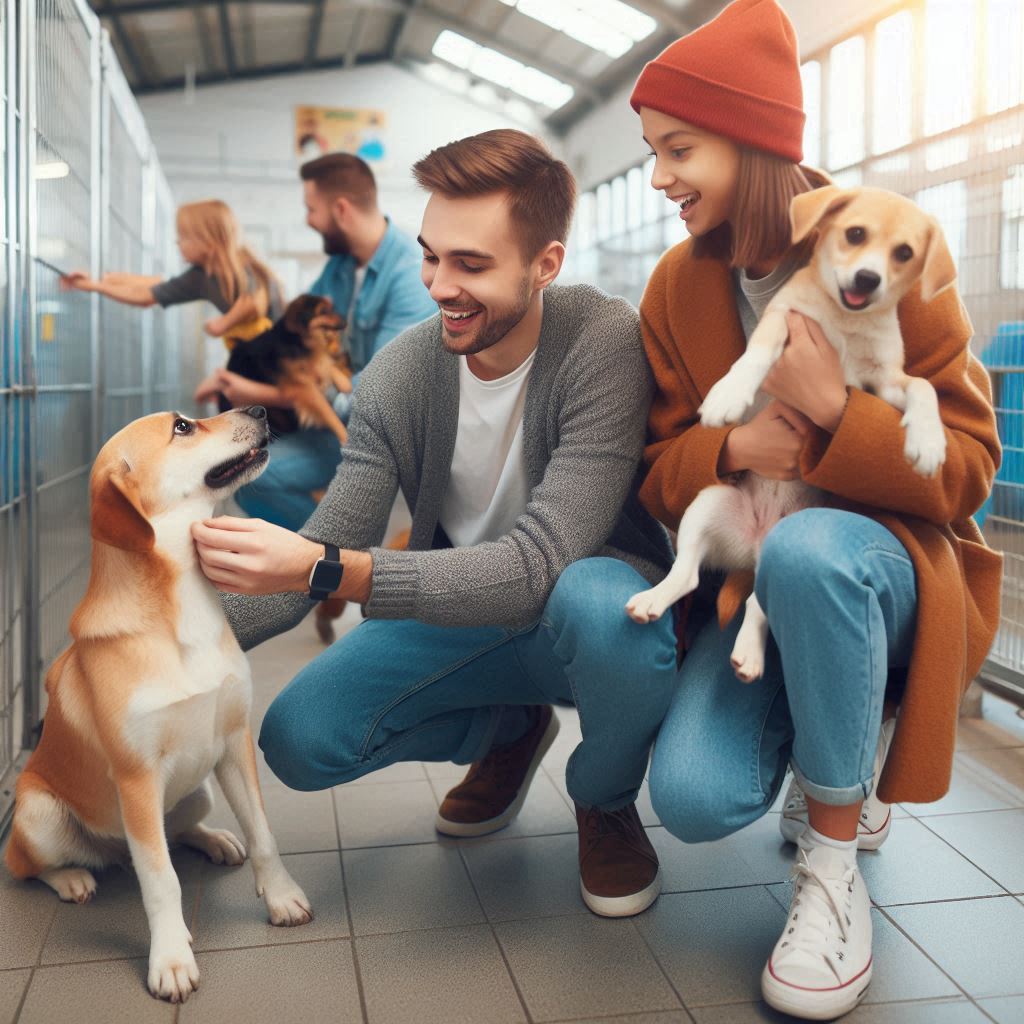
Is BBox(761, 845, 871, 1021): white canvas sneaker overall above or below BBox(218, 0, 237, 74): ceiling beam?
below

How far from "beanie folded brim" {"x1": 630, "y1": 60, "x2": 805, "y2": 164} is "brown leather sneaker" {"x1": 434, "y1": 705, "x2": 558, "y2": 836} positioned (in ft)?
3.53

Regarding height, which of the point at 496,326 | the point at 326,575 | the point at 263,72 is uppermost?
the point at 263,72

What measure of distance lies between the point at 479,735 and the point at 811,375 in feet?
2.83

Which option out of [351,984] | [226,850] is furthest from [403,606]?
[226,850]

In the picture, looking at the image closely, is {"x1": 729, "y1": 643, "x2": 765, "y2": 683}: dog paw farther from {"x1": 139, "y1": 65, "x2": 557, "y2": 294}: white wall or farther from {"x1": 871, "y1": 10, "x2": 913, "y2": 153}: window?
{"x1": 139, "y1": 65, "x2": 557, "y2": 294}: white wall

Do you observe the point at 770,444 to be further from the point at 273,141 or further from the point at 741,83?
the point at 273,141

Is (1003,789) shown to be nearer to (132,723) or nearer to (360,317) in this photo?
(132,723)

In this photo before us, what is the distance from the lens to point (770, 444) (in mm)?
1462

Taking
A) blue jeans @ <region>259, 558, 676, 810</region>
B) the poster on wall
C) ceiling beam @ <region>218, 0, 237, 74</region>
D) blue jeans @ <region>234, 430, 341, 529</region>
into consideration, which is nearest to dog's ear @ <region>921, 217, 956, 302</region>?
blue jeans @ <region>259, 558, 676, 810</region>

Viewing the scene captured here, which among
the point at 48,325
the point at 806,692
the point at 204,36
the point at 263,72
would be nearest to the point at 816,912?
the point at 806,692

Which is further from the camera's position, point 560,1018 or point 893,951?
point 893,951

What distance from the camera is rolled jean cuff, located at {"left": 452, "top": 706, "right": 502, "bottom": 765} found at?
182cm

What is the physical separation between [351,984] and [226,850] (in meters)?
0.47

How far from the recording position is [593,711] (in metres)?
1.51
